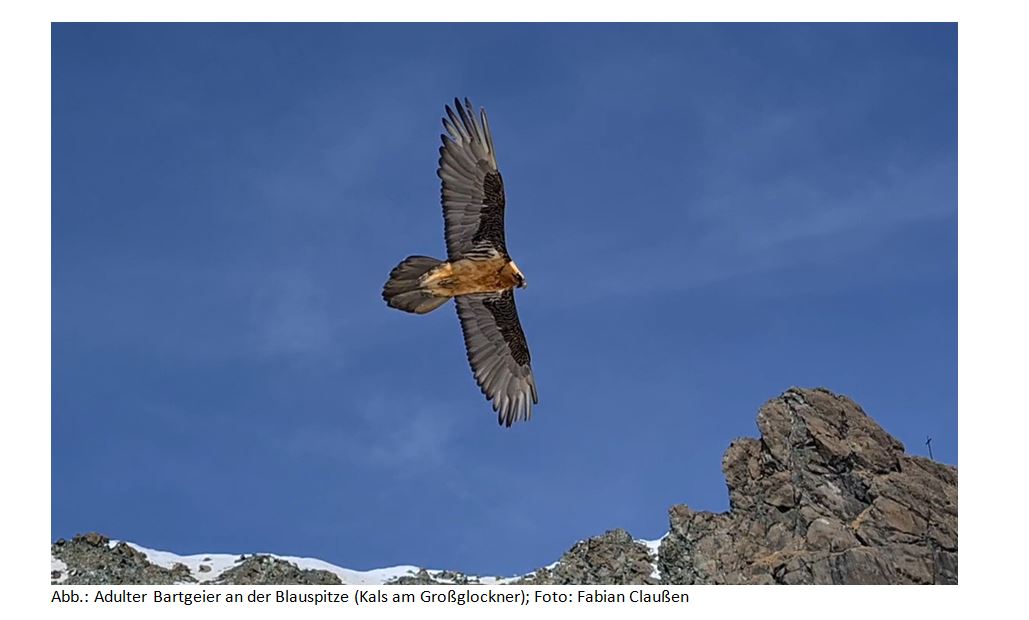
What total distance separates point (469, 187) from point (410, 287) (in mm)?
1999

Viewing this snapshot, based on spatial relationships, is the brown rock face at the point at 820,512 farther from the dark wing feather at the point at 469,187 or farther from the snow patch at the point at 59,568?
the dark wing feather at the point at 469,187

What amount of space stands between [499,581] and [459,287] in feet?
42.7

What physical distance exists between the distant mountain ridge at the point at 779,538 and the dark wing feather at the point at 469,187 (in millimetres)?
11512

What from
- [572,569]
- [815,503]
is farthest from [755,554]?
[572,569]

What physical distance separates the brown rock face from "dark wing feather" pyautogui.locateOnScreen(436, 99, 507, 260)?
17.2 m

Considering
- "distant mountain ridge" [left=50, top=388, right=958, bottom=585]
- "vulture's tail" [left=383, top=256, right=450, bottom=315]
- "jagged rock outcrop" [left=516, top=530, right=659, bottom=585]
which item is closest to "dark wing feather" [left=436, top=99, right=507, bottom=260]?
"vulture's tail" [left=383, top=256, right=450, bottom=315]

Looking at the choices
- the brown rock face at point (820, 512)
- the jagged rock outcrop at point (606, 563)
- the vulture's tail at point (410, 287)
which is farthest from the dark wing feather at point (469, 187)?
the brown rock face at point (820, 512)

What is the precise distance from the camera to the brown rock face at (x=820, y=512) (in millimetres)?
33375

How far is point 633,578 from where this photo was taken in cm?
3328

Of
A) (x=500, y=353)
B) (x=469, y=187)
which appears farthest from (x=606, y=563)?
(x=469, y=187)

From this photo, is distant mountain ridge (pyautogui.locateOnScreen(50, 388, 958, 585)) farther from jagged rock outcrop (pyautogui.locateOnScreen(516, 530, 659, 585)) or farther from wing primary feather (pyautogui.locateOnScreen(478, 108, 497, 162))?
wing primary feather (pyautogui.locateOnScreen(478, 108, 497, 162))

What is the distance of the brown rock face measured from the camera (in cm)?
3338
